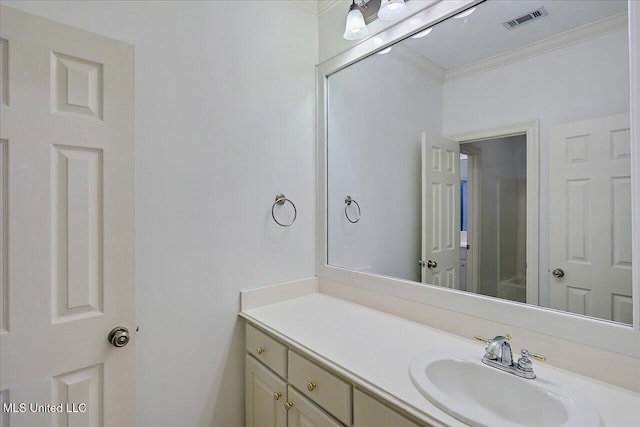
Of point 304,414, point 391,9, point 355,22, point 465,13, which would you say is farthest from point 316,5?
point 304,414

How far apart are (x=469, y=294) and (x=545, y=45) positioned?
1.01 meters

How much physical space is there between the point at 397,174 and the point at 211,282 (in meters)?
1.13

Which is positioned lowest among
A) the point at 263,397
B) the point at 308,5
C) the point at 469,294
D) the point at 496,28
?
the point at 263,397

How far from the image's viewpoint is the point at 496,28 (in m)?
1.28

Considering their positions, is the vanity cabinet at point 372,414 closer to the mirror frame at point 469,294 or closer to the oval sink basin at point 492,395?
the oval sink basin at point 492,395

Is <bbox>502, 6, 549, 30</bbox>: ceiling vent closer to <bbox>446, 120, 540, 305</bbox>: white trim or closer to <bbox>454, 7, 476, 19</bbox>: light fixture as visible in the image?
<bbox>454, 7, 476, 19</bbox>: light fixture

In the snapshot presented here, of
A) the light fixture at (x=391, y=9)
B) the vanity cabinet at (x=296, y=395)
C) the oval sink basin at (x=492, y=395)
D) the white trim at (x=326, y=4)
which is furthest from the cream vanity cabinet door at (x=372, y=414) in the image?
the white trim at (x=326, y=4)

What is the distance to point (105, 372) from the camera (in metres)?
1.09

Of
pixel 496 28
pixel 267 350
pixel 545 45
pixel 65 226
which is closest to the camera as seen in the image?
pixel 65 226

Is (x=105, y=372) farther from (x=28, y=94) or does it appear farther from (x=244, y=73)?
(x=244, y=73)

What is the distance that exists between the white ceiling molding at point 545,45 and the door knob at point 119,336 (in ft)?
5.72

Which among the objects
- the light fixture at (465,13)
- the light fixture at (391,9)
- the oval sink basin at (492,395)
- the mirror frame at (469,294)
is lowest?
the oval sink basin at (492,395)

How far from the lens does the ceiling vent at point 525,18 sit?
1.18 m

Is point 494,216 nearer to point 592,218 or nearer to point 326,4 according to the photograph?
point 592,218
